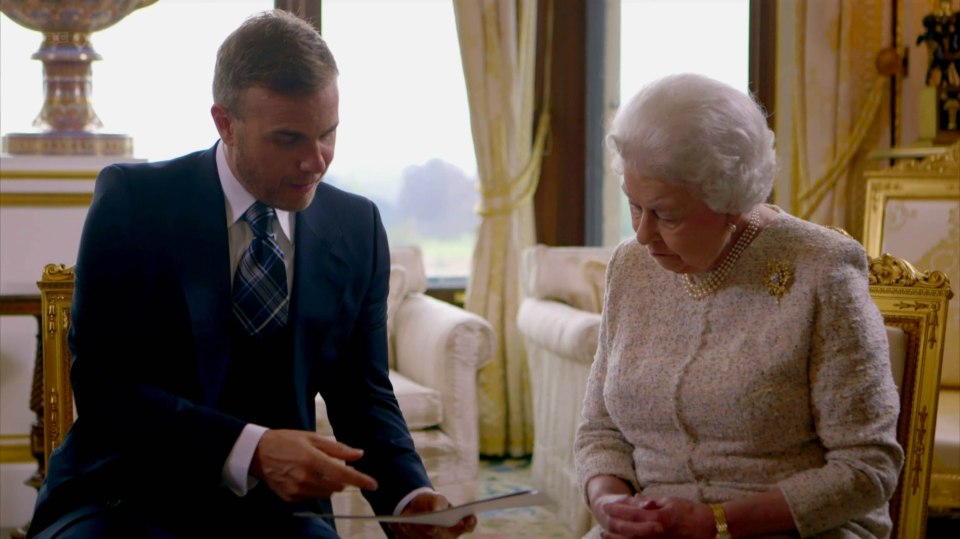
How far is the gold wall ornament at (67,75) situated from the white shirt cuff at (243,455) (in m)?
2.83

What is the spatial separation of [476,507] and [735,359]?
60 centimetres

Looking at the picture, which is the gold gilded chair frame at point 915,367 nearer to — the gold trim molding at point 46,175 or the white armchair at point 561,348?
the white armchair at point 561,348

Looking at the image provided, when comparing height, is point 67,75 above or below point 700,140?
above

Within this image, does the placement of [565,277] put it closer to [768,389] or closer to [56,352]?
[56,352]

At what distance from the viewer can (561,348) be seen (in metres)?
4.05

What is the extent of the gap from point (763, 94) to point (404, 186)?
64.6 inches

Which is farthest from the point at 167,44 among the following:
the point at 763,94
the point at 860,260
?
the point at 860,260

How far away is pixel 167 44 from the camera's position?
5.07 m

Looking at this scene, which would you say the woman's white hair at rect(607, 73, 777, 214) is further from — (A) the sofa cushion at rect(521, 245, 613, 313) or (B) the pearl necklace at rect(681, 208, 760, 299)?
(A) the sofa cushion at rect(521, 245, 613, 313)

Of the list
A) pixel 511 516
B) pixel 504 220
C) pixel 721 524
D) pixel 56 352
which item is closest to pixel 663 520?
pixel 721 524

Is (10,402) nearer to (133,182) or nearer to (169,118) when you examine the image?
(169,118)

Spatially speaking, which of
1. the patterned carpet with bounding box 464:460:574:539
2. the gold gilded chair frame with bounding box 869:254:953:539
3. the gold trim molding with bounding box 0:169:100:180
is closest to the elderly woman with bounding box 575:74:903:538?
the patterned carpet with bounding box 464:460:574:539

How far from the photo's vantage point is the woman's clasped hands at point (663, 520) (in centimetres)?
188

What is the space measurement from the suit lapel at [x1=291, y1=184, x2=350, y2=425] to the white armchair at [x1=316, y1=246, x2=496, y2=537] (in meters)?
1.72
